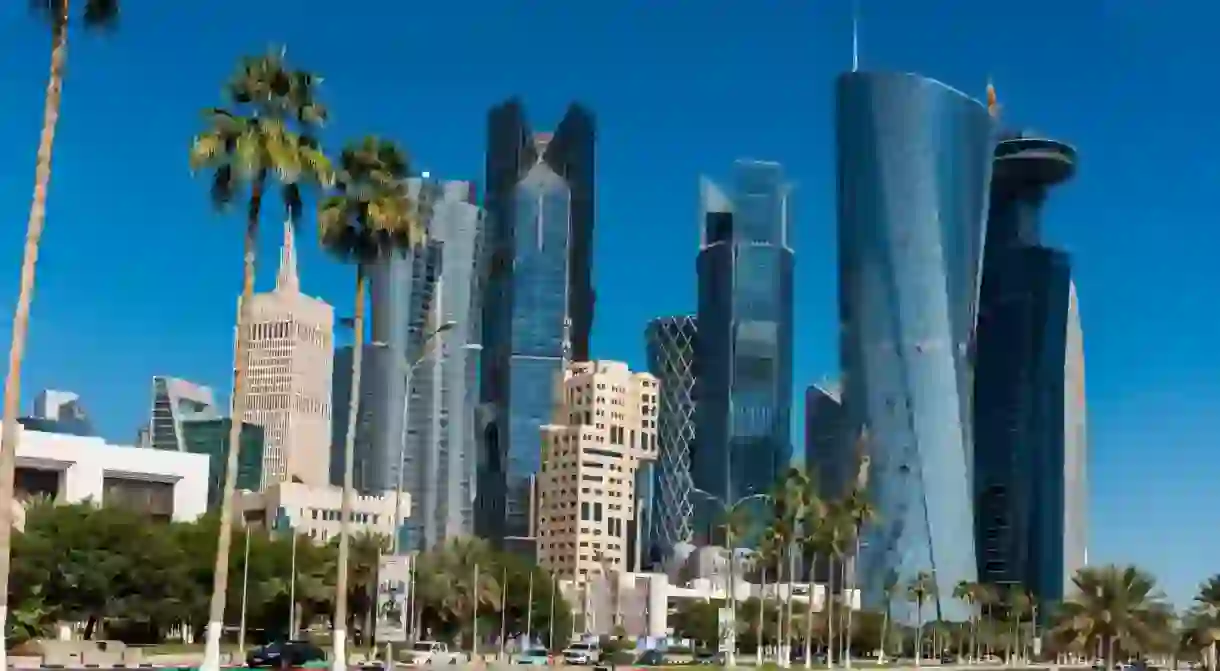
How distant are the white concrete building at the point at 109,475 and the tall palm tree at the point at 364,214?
7671 centimetres

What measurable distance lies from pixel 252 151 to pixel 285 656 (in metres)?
35.5

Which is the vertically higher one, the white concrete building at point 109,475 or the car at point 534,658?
the white concrete building at point 109,475

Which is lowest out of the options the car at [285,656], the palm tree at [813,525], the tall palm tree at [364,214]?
the car at [285,656]

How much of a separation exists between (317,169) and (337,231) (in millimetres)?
8750

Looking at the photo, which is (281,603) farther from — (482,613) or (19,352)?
(19,352)

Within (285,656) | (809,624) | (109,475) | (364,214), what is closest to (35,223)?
(364,214)

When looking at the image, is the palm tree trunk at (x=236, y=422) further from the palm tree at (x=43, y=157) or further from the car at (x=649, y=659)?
the car at (x=649, y=659)

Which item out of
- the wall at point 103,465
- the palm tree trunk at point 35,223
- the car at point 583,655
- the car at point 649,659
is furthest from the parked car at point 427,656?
the palm tree trunk at point 35,223

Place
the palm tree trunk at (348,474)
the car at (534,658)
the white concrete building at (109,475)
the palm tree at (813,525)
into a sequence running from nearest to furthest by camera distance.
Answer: the palm tree trunk at (348,474) < the car at (534,658) < the palm tree at (813,525) < the white concrete building at (109,475)

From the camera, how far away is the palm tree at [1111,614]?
112 m

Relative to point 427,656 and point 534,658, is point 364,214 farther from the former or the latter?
point 534,658

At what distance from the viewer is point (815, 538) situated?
129625mm

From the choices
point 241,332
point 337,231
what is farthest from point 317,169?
point 337,231

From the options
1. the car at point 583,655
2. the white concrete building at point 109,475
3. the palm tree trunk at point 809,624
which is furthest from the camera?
the white concrete building at point 109,475
